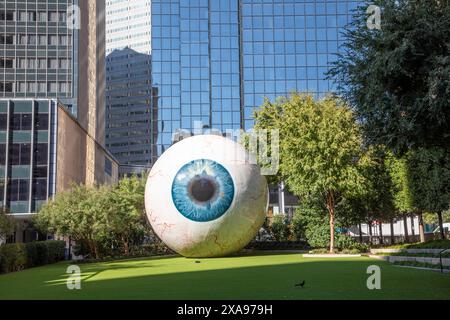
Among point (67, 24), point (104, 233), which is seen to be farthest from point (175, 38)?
point (104, 233)

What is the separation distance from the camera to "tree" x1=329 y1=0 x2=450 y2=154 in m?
14.4

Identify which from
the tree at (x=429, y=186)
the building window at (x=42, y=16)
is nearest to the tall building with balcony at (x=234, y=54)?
the building window at (x=42, y=16)

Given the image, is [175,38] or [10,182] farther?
[175,38]

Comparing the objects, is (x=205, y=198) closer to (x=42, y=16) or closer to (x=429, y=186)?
(x=429, y=186)

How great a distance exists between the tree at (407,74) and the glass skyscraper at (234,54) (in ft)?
276

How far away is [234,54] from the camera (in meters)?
105

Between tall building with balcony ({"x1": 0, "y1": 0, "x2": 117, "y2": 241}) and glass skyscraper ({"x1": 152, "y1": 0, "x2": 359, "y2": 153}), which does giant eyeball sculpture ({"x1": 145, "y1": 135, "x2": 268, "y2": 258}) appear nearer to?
tall building with balcony ({"x1": 0, "y1": 0, "x2": 117, "y2": 241})

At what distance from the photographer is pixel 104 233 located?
117 ft

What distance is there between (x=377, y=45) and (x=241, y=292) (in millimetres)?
7615

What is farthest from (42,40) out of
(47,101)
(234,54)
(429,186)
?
(429,186)

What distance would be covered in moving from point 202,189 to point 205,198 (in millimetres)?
Answer: 506

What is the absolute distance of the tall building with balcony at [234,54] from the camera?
102 metres

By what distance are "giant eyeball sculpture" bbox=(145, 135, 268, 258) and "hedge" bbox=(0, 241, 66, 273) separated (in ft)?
24.3
